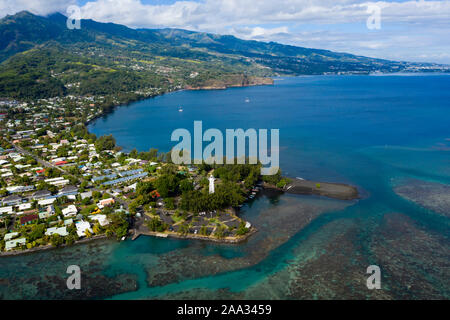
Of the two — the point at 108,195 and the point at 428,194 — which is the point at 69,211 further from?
the point at 428,194

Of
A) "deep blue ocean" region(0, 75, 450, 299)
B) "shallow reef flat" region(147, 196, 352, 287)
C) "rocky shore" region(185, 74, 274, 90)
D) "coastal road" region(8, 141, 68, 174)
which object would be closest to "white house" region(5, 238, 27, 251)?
"deep blue ocean" region(0, 75, 450, 299)

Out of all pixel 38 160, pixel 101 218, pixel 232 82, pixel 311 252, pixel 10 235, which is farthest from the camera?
pixel 232 82

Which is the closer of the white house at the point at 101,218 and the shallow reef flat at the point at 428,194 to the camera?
the white house at the point at 101,218

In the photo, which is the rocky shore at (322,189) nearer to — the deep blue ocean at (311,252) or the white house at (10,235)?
the deep blue ocean at (311,252)

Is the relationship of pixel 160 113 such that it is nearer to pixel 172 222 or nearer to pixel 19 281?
pixel 172 222

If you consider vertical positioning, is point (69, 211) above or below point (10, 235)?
above

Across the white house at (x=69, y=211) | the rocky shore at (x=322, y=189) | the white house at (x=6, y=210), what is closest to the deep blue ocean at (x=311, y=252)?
the rocky shore at (x=322, y=189)

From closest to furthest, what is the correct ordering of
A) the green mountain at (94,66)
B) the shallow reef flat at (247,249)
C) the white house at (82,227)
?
the shallow reef flat at (247,249)
the white house at (82,227)
the green mountain at (94,66)

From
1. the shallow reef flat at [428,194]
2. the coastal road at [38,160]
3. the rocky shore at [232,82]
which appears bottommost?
the shallow reef flat at [428,194]

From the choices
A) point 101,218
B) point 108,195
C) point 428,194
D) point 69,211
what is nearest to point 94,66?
point 108,195

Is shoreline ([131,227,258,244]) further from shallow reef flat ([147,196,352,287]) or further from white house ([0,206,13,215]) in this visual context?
white house ([0,206,13,215])

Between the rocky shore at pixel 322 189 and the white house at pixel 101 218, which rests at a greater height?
the rocky shore at pixel 322 189
